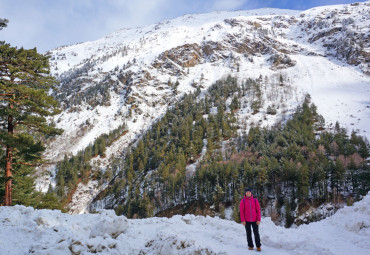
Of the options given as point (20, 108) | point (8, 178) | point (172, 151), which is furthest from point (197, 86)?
point (8, 178)

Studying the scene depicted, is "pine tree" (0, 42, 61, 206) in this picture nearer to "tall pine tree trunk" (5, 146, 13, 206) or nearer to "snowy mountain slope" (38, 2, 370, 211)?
"tall pine tree trunk" (5, 146, 13, 206)

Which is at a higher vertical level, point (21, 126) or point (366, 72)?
point (366, 72)

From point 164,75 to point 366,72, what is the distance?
476ft

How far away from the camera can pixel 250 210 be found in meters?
7.91

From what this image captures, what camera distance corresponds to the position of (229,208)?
205 ft

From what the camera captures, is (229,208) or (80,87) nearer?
(229,208)

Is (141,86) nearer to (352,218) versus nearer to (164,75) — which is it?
(164,75)

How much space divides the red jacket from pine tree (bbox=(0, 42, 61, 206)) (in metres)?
13.3

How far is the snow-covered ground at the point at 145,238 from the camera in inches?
235

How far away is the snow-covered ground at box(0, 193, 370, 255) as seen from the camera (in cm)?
596

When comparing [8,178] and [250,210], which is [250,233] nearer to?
[250,210]

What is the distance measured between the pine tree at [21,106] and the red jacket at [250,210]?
13.3 metres

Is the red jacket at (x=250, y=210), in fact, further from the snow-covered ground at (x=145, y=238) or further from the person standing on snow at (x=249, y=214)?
the snow-covered ground at (x=145, y=238)

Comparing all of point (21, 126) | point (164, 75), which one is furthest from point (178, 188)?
point (164, 75)
